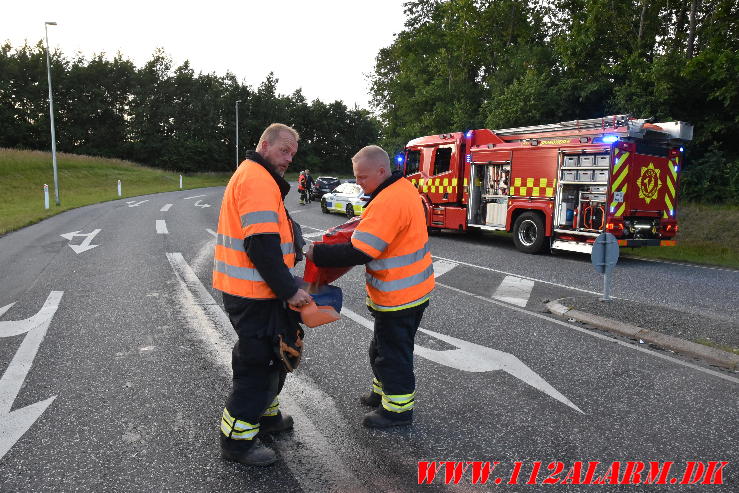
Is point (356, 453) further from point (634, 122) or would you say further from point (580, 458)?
point (634, 122)

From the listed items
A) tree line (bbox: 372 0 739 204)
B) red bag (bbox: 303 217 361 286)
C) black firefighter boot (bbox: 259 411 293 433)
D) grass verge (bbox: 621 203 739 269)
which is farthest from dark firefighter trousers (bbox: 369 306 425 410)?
tree line (bbox: 372 0 739 204)

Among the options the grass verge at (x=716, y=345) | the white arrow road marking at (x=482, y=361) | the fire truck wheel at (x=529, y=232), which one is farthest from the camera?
the fire truck wheel at (x=529, y=232)

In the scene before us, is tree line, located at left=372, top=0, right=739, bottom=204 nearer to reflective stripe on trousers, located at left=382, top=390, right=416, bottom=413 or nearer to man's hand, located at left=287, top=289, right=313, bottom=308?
reflective stripe on trousers, located at left=382, top=390, right=416, bottom=413

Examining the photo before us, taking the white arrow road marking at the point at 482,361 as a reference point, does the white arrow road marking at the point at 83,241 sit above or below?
above

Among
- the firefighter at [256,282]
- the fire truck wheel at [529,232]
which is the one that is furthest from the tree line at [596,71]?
the firefighter at [256,282]

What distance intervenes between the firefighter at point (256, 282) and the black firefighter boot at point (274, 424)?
0.27m

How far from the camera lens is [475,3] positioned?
32.2 metres

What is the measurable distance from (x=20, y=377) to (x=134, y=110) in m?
69.6

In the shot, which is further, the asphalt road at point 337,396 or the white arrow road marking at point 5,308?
the white arrow road marking at point 5,308

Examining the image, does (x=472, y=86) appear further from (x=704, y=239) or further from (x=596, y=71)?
(x=704, y=239)

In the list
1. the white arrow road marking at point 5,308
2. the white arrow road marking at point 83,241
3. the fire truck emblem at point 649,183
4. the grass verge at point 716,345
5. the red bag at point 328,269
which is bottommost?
the white arrow road marking at point 5,308

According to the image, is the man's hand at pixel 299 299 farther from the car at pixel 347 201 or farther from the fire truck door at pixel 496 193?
the car at pixel 347 201

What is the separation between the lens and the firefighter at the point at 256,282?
284 centimetres

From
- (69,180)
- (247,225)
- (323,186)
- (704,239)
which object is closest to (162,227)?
(247,225)
